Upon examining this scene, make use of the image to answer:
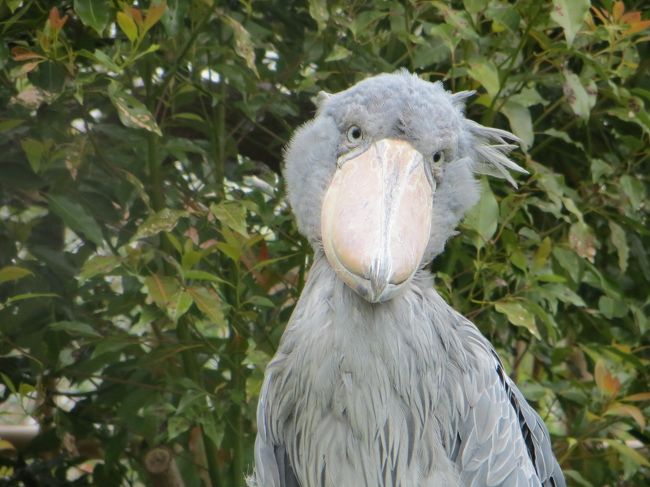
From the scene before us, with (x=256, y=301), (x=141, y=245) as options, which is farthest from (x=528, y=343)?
(x=141, y=245)

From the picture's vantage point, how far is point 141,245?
11.3ft

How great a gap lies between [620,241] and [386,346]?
1.67 meters

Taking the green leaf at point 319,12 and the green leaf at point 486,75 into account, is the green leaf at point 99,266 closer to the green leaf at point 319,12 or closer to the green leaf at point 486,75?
the green leaf at point 319,12

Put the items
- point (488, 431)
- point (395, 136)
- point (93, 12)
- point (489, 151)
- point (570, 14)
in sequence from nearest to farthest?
point (395, 136), point (488, 431), point (489, 151), point (93, 12), point (570, 14)

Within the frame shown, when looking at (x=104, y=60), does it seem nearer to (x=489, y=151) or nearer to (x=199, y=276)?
(x=199, y=276)

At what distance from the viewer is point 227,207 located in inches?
128

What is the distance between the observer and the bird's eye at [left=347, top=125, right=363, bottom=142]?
2453 mm

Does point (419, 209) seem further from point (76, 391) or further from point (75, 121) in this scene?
point (76, 391)

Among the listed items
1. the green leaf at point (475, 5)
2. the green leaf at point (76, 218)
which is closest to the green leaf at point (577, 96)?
the green leaf at point (475, 5)

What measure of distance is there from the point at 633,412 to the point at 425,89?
64.0 inches

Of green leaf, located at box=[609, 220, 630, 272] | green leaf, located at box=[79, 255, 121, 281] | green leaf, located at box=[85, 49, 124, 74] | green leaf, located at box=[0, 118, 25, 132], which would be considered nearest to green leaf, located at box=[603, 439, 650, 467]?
green leaf, located at box=[609, 220, 630, 272]

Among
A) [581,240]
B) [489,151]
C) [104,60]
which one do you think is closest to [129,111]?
[104,60]

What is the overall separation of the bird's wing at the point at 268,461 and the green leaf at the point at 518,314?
1002mm

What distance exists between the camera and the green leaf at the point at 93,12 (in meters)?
3.09
